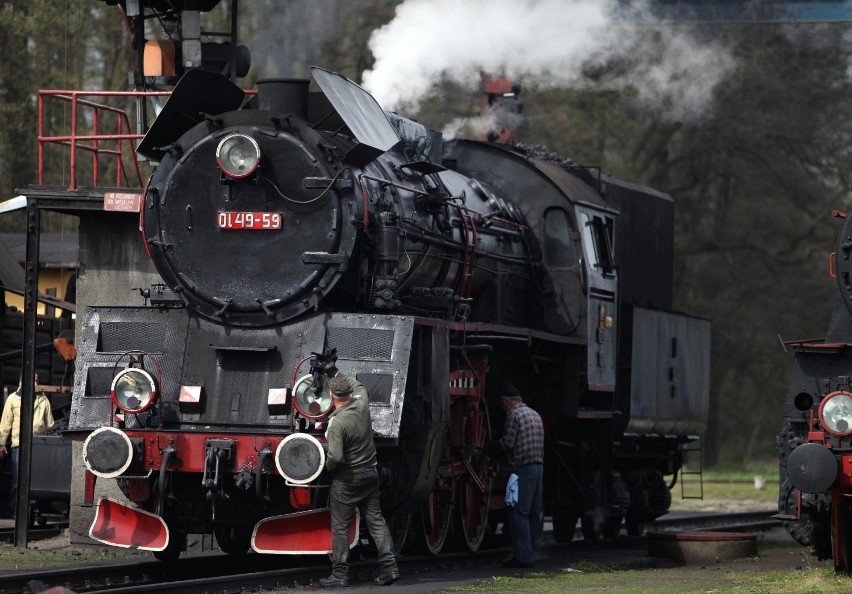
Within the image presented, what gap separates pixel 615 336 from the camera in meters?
16.0

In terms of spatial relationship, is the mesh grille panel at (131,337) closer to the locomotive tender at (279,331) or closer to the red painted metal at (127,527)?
the locomotive tender at (279,331)

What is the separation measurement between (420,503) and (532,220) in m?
4.45

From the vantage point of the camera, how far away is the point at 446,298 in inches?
476

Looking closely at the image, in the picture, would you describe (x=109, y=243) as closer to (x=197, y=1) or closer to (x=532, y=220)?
(x=197, y=1)

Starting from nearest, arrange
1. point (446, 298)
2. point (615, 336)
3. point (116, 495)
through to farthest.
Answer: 1. point (446, 298)
2. point (116, 495)
3. point (615, 336)

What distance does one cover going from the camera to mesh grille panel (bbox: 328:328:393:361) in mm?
10898

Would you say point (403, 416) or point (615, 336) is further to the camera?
point (615, 336)

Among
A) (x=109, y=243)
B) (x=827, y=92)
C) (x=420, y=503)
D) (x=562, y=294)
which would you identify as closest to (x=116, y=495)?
(x=109, y=243)

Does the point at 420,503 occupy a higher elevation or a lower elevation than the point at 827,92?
lower

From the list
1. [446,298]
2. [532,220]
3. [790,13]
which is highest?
[790,13]

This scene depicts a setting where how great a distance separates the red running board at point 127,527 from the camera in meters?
10.9

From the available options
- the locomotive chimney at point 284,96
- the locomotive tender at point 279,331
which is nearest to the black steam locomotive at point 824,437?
the locomotive tender at point 279,331

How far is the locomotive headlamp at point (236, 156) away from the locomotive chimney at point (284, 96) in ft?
1.47

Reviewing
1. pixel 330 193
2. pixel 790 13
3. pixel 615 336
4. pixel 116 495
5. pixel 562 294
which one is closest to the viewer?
pixel 330 193
